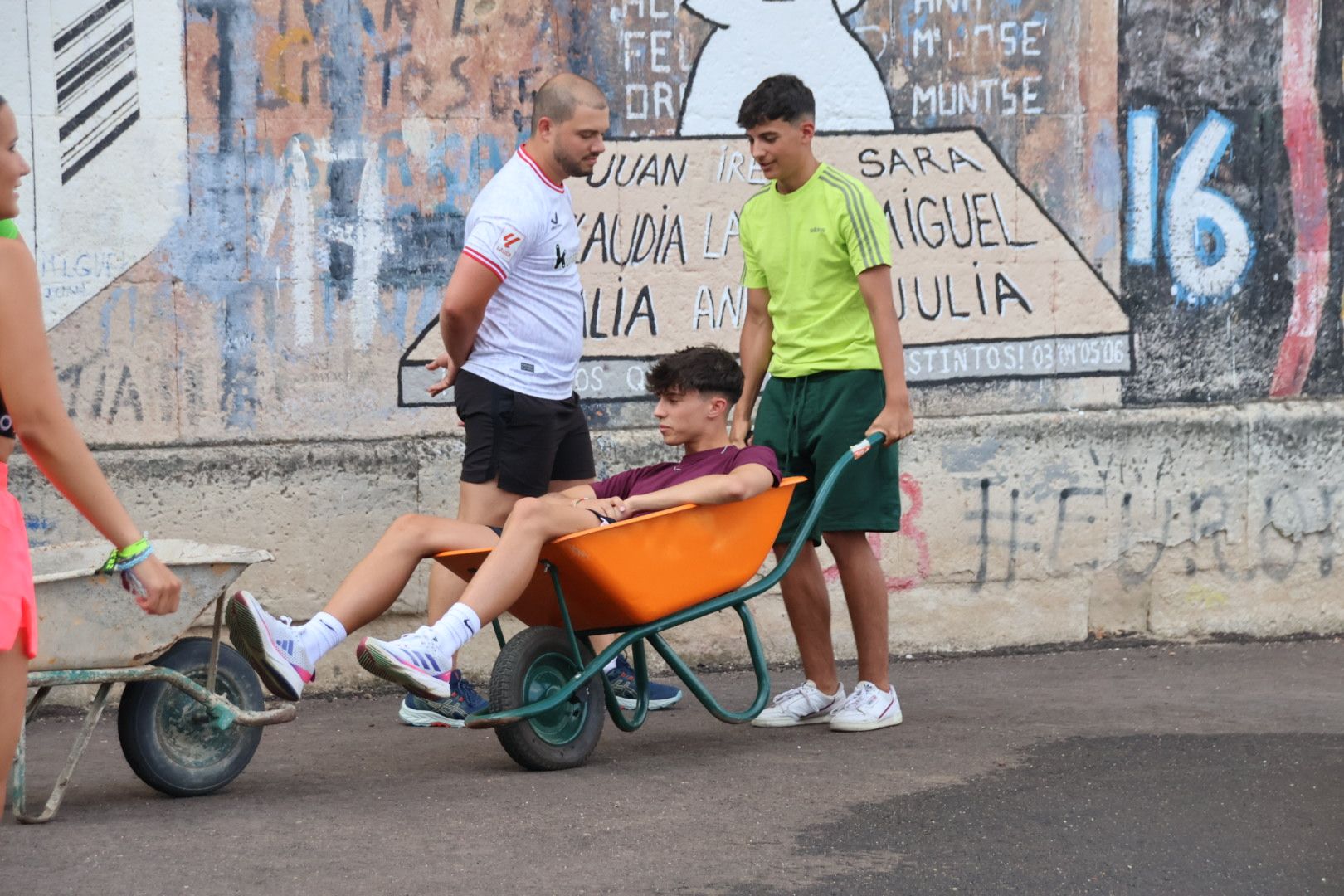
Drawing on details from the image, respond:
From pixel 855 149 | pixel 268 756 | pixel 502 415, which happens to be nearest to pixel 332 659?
pixel 268 756

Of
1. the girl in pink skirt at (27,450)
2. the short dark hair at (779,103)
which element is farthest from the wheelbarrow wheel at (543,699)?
the girl in pink skirt at (27,450)

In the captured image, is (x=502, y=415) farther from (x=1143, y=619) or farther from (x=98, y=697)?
(x=1143, y=619)

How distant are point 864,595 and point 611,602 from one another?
1032 mm

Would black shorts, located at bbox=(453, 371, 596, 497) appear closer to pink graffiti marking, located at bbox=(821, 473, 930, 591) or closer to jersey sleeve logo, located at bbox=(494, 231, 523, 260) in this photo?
jersey sleeve logo, located at bbox=(494, 231, 523, 260)

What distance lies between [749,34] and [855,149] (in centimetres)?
63

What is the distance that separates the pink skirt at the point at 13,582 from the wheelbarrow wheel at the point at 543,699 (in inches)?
74.8

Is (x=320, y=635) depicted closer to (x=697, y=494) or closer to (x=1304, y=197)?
(x=697, y=494)

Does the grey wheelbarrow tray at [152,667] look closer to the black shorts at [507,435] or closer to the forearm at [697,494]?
the black shorts at [507,435]

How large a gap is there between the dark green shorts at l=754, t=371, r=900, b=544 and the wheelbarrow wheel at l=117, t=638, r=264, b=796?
1.82 m

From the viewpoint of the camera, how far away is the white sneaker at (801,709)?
5480mm

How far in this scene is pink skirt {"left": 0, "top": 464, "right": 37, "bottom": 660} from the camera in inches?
105

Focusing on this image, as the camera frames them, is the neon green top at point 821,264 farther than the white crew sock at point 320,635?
Yes

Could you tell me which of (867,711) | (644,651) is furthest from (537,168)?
(867,711)

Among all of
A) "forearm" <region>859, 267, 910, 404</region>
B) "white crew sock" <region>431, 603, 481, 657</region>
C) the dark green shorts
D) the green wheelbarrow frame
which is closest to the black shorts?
the green wheelbarrow frame
